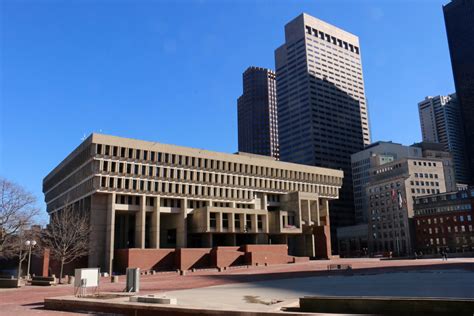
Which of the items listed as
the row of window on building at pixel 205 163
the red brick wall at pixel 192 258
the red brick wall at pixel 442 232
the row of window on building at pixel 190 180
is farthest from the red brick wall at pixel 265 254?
the red brick wall at pixel 442 232

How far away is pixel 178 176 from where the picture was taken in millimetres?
97812

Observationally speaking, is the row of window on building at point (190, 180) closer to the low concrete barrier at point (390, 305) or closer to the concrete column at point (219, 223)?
the concrete column at point (219, 223)

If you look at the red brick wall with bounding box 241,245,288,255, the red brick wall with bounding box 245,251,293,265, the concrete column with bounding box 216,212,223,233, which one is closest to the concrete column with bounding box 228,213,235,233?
the concrete column with bounding box 216,212,223,233

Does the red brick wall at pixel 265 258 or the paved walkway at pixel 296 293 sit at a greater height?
the red brick wall at pixel 265 258

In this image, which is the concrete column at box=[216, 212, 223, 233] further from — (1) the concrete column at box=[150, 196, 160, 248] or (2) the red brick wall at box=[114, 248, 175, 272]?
(2) the red brick wall at box=[114, 248, 175, 272]

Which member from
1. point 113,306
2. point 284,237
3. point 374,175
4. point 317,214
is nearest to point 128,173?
point 284,237

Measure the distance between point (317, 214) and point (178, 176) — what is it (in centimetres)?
4191

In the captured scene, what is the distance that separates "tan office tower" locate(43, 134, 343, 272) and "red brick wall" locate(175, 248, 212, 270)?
1154 centimetres

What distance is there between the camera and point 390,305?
50.9 feet

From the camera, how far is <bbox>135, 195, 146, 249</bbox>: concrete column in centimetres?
8956

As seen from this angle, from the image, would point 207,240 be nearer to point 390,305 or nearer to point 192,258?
point 192,258

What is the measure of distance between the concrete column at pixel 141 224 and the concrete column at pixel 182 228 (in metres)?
9.37

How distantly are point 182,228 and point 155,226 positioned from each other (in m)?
6.50

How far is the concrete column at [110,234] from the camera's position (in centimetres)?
8375
